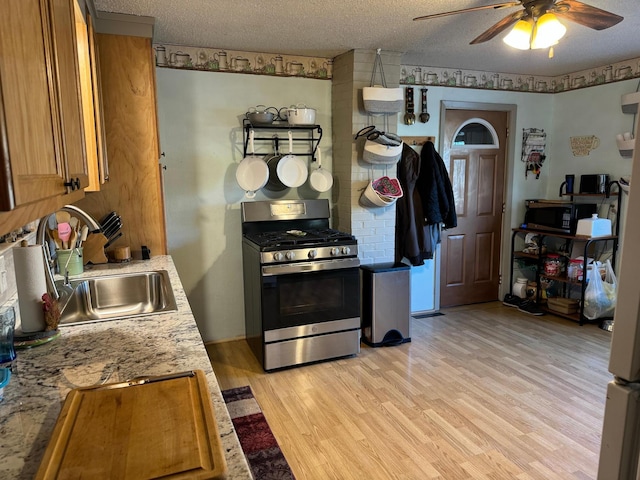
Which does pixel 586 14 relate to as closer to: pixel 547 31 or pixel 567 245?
pixel 547 31

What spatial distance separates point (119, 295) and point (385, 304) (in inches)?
78.4

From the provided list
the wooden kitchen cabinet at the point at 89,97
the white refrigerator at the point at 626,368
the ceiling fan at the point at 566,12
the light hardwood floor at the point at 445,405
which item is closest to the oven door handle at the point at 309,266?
the light hardwood floor at the point at 445,405

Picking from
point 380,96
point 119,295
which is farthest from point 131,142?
point 380,96

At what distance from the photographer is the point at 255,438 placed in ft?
7.71

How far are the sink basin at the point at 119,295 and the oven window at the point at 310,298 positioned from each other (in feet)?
2.89

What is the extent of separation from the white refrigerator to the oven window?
2342 millimetres

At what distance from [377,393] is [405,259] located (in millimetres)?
1579

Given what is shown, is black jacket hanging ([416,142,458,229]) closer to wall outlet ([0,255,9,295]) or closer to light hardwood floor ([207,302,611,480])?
light hardwood floor ([207,302,611,480])

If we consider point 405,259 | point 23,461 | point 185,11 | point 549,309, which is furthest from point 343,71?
point 23,461

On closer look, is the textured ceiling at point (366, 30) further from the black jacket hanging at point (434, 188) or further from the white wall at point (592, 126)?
the black jacket hanging at point (434, 188)

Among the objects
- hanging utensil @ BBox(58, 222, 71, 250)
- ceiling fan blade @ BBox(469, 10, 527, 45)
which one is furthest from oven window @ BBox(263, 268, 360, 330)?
ceiling fan blade @ BBox(469, 10, 527, 45)

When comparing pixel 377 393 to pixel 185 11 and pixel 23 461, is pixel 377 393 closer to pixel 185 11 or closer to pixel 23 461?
pixel 23 461

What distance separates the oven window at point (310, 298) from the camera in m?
3.05

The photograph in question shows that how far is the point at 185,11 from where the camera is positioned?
8.41 ft
